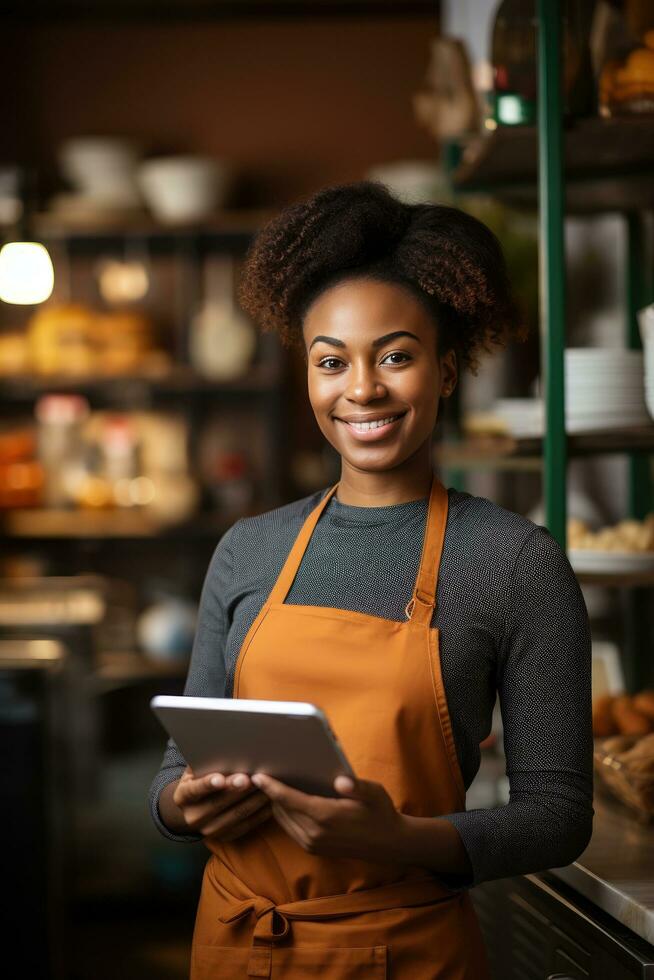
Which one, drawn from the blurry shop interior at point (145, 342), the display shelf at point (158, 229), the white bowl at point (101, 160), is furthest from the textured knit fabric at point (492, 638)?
the white bowl at point (101, 160)

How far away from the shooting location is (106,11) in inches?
203

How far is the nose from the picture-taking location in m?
1.31

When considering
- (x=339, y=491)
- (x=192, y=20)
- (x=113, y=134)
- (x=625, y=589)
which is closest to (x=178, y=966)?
(x=625, y=589)

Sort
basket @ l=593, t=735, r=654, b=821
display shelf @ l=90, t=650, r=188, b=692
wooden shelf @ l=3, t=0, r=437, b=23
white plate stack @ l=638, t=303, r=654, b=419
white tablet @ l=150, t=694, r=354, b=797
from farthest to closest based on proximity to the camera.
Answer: wooden shelf @ l=3, t=0, r=437, b=23 → display shelf @ l=90, t=650, r=188, b=692 → white plate stack @ l=638, t=303, r=654, b=419 → basket @ l=593, t=735, r=654, b=821 → white tablet @ l=150, t=694, r=354, b=797

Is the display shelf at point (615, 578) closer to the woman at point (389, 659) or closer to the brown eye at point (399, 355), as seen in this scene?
the woman at point (389, 659)

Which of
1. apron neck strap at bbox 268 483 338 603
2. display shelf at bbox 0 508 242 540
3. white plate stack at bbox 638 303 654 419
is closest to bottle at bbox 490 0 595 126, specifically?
white plate stack at bbox 638 303 654 419

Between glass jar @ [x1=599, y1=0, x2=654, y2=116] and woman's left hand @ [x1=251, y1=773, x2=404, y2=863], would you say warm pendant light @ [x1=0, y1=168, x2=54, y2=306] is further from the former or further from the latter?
woman's left hand @ [x1=251, y1=773, x2=404, y2=863]

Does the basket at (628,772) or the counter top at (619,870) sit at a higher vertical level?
the basket at (628,772)

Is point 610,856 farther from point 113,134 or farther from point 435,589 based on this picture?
point 113,134

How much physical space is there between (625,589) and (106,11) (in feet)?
11.9

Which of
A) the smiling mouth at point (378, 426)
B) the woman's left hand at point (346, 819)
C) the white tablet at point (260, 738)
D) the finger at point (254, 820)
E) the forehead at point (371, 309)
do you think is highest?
the forehead at point (371, 309)

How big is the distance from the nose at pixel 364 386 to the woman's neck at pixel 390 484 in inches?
4.0

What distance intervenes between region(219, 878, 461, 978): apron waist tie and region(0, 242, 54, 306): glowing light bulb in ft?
10.5

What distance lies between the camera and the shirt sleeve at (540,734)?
48.3 inches
